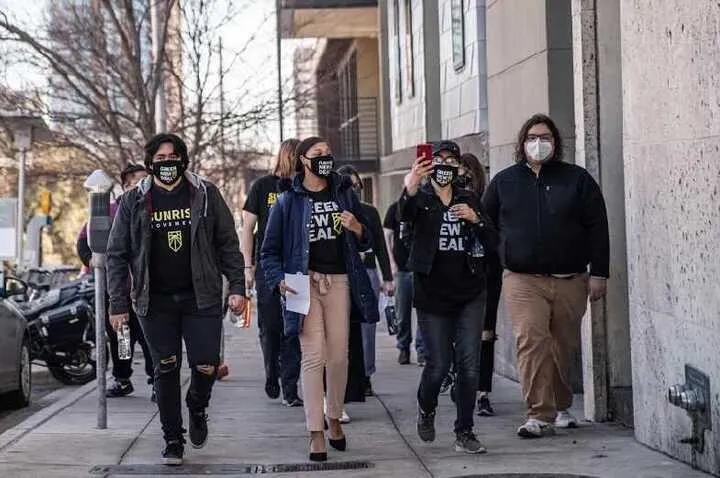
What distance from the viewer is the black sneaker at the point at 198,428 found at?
8984mm

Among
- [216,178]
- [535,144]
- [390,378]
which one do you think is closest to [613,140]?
[535,144]

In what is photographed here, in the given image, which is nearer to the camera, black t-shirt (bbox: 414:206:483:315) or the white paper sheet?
the white paper sheet

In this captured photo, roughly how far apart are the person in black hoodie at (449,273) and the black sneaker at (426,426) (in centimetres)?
33

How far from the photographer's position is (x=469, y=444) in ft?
28.8

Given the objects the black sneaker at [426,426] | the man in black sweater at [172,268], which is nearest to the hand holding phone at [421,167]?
the man in black sweater at [172,268]

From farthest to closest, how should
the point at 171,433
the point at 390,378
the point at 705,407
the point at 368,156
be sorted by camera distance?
the point at 368,156
the point at 390,378
the point at 171,433
the point at 705,407

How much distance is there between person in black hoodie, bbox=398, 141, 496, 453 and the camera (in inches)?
343

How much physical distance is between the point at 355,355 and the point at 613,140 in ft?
8.09

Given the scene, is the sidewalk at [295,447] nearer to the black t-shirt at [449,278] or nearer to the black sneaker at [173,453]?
the black sneaker at [173,453]

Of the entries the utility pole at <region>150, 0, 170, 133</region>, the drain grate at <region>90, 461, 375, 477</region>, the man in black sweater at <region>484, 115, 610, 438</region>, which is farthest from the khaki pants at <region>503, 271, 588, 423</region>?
the utility pole at <region>150, 0, 170, 133</region>

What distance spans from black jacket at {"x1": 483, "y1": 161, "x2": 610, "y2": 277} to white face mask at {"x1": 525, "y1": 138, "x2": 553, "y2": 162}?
5.0 inches

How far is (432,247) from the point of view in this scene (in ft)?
28.6

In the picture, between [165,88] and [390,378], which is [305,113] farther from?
[390,378]

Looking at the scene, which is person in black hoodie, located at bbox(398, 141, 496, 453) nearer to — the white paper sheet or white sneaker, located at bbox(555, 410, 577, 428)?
the white paper sheet
